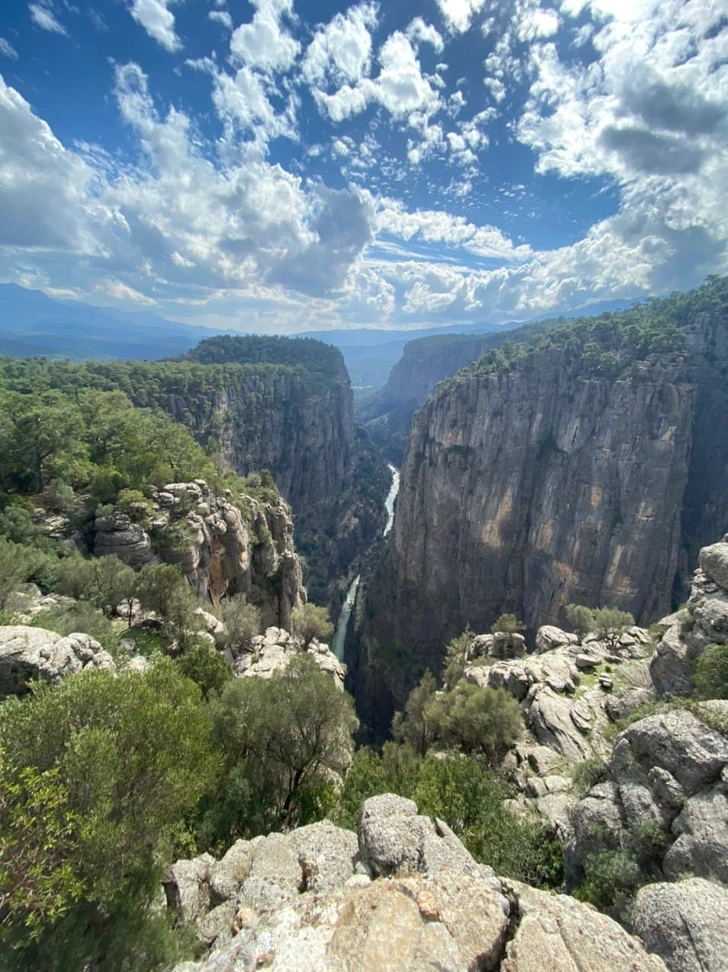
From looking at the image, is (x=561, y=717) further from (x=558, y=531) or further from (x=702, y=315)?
(x=702, y=315)

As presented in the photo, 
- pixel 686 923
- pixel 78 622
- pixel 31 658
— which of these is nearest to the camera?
pixel 686 923

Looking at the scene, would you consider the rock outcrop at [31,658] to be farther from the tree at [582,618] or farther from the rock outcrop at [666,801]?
the tree at [582,618]

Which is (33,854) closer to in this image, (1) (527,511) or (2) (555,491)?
(2) (555,491)

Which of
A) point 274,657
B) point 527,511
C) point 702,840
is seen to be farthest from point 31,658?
point 527,511

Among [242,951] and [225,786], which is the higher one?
[242,951]

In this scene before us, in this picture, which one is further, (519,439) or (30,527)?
(519,439)

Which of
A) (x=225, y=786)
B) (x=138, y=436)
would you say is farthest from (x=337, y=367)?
(x=225, y=786)
